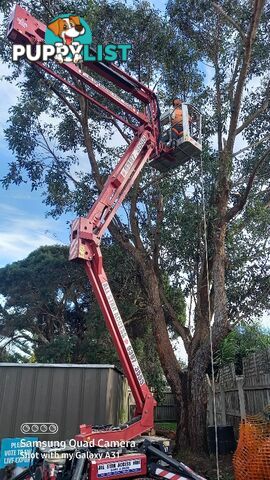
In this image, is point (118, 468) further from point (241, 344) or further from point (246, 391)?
point (241, 344)

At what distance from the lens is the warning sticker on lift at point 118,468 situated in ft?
14.7

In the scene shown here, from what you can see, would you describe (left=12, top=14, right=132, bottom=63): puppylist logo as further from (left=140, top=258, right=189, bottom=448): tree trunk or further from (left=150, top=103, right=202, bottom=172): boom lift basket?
→ (left=140, top=258, right=189, bottom=448): tree trunk

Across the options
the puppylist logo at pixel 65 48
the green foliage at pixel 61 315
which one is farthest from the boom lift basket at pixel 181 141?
the green foliage at pixel 61 315

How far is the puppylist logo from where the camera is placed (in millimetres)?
8031

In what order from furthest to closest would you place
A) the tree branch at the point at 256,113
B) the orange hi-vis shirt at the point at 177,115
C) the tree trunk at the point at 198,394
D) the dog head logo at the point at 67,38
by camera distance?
the tree branch at the point at 256,113 < the tree trunk at the point at 198,394 < the orange hi-vis shirt at the point at 177,115 < the dog head logo at the point at 67,38

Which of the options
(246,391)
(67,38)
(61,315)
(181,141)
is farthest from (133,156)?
(61,315)

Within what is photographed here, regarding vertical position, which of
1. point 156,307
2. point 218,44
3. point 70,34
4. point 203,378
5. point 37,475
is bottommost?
point 37,475

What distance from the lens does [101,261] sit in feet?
24.1

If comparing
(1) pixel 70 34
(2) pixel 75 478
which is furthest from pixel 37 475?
(1) pixel 70 34

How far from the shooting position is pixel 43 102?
12.9 meters

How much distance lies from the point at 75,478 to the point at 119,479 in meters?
0.56

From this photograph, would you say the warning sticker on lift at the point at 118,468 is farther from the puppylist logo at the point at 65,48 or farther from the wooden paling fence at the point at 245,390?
the puppylist logo at the point at 65,48

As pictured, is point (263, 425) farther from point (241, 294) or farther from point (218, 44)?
point (218, 44)

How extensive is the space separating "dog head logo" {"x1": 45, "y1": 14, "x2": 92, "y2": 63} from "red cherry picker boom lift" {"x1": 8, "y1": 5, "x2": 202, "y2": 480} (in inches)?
8.7
